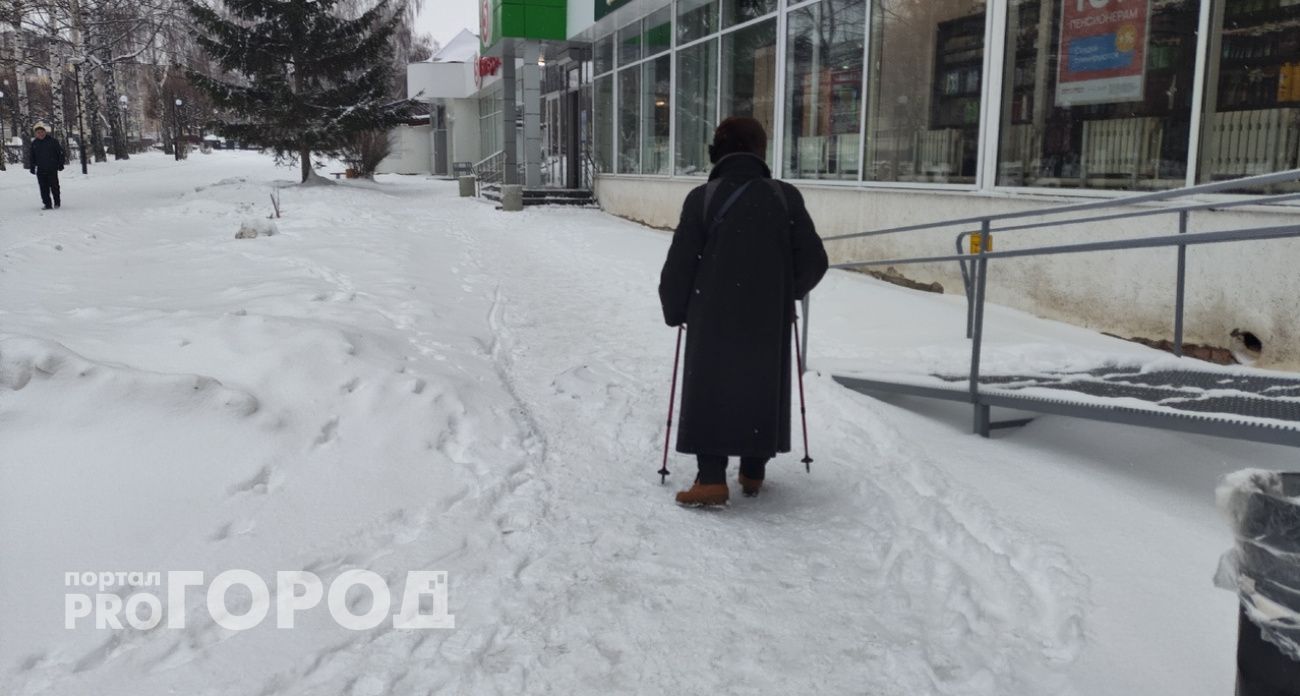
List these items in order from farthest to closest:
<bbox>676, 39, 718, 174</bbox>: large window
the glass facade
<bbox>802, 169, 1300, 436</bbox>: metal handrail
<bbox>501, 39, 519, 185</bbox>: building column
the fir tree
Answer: <bbox>501, 39, 519, 185</bbox>: building column
the fir tree
<bbox>676, 39, 718, 174</bbox>: large window
the glass facade
<bbox>802, 169, 1300, 436</bbox>: metal handrail

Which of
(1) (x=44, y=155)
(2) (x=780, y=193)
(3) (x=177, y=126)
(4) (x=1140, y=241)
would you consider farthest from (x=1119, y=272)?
(3) (x=177, y=126)

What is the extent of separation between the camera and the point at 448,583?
361 cm

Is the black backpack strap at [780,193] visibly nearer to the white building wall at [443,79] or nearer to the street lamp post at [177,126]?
the white building wall at [443,79]

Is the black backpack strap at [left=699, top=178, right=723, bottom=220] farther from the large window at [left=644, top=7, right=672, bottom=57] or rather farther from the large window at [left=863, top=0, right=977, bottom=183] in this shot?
the large window at [left=644, top=7, right=672, bottom=57]

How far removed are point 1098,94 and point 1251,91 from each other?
1.53 meters

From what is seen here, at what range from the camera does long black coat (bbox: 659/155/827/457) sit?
427 centimetres

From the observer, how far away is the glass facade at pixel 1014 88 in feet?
23.2

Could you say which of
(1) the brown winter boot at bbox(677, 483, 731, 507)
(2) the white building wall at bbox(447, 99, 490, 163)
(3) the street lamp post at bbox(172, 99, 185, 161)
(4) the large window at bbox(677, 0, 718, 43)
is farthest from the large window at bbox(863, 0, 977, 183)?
(3) the street lamp post at bbox(172, 99, 185, 161)

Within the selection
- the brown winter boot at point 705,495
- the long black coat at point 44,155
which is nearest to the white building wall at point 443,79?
the long black coat at point 44,155

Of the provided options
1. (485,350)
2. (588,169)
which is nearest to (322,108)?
(588,169)

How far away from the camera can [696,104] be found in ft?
57.0

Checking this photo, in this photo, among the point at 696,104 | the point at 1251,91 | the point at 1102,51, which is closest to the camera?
the point at 1251,91

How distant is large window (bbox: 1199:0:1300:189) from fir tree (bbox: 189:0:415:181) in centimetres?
2322

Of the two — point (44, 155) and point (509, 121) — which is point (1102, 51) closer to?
point (44, 155)
